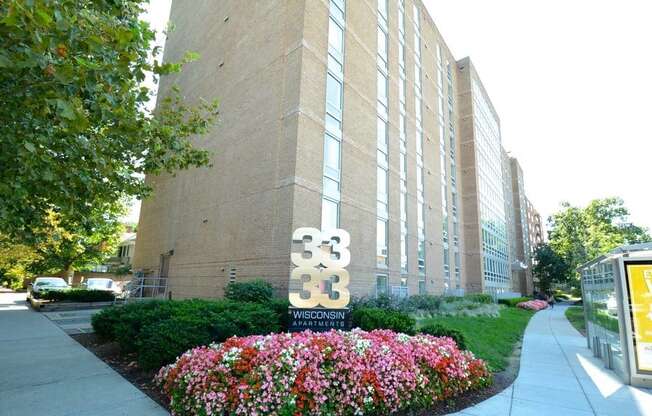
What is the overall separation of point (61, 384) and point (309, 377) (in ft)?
14.9

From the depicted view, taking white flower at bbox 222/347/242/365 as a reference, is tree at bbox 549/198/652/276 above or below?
above

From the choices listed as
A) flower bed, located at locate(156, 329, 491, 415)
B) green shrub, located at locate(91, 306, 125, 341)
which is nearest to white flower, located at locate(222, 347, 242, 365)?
flower bed, located at locate(156, 329, 491, 415)

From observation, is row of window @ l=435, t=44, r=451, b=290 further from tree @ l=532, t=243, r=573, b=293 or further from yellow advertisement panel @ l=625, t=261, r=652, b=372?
tree @ l=532, t=243, r=573, b=293

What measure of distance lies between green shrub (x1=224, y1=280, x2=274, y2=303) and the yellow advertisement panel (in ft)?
29.8

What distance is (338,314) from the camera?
26.6 ft

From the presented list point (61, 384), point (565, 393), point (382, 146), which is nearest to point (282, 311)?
point (61, 384)

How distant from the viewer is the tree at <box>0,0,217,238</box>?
3928 millimetres

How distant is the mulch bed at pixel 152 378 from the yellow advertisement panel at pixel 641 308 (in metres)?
2.35

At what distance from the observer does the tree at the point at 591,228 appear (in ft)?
131

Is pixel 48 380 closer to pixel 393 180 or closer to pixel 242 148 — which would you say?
pixel 242 148

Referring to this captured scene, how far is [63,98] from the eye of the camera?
172 inches

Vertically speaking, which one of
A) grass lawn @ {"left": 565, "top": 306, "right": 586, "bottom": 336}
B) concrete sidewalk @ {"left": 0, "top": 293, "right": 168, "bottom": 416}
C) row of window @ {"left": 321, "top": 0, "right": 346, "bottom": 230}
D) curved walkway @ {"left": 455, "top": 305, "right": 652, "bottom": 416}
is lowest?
grass lawn @ {"left": 565, "top": 306, "right": 586, "bottom": 336}

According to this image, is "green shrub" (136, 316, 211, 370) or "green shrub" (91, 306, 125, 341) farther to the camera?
"green shrub" (91, 306, 125, 341)

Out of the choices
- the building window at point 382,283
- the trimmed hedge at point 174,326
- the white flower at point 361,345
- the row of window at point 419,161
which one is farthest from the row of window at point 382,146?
the white flower at point 361,345
